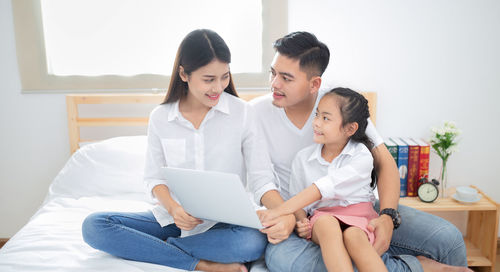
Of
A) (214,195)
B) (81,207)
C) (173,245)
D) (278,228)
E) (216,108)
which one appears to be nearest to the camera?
(214,195)

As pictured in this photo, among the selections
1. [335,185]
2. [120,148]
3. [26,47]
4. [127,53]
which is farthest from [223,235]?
[26,47]

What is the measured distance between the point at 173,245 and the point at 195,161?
12.1 inches

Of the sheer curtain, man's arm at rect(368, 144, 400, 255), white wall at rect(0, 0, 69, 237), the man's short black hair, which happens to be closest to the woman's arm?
man's arm at rect(368, 144, 400, 255)

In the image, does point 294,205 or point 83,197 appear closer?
point 294,205

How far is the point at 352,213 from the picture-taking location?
1.31 meters

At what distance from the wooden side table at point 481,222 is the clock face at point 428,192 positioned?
0.09 ft

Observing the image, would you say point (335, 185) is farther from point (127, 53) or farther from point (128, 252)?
point (127, 53)

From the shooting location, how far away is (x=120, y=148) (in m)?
2.00

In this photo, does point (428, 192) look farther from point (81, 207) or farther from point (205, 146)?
point (81, 207)

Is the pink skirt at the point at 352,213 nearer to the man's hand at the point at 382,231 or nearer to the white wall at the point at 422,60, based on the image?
the man's hand at the point at 382,231

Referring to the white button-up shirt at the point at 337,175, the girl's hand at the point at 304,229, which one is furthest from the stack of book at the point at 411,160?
the girl's hand at the point at 304,229

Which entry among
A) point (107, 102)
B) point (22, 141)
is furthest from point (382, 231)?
point (22, 141)

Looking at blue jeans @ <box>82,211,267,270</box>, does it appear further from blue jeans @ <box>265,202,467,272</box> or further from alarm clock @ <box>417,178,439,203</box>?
alarm clock @ <box>417,178,439,203</box>

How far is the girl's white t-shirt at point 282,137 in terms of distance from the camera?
1524 millimetres
